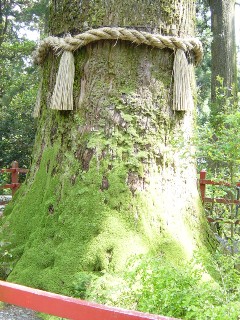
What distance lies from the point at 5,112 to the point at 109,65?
1133 centimetres

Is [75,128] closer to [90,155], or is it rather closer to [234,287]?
[90,155]

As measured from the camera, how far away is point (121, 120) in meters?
3.52

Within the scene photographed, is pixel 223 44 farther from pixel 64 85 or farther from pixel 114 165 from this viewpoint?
pixel 114 165

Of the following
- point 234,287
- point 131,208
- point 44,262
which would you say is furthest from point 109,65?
point 234,287

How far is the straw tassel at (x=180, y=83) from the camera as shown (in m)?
3.62

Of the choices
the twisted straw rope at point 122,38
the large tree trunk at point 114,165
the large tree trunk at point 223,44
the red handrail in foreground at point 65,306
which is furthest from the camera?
the large tree trunk at point 223,44

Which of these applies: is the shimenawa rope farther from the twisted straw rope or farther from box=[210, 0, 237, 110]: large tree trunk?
box=[210, 0, 237, 110]: large tree trunk

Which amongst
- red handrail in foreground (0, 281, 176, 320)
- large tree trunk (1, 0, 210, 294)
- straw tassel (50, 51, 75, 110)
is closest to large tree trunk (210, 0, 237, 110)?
large tree trunk (1, 0, 210, 294)

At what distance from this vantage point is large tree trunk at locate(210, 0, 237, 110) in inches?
375

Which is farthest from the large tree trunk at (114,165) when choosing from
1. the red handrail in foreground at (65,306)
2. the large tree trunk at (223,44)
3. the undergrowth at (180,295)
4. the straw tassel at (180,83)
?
the large tree trunk at (223,44)

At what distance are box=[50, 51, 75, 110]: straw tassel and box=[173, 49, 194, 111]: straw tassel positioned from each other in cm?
85

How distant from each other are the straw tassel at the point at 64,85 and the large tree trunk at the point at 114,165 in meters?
0.07

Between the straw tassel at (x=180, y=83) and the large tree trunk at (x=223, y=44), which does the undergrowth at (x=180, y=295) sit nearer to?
the straw tassel at (x=180, y=83)

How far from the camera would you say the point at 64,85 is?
142 inches
